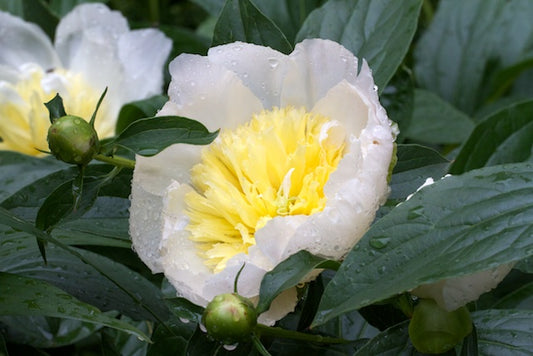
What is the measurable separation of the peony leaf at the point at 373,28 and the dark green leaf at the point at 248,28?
0.09 metres

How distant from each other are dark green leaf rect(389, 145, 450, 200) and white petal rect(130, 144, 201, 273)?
6.5 inches

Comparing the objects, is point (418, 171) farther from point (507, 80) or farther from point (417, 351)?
point (507, 80)

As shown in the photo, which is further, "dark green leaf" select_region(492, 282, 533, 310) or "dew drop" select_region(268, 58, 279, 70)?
"dark green leaf" select_region(492, 282, 533, 310)

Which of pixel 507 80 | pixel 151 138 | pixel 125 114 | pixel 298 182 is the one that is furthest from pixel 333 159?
pixel 507 80

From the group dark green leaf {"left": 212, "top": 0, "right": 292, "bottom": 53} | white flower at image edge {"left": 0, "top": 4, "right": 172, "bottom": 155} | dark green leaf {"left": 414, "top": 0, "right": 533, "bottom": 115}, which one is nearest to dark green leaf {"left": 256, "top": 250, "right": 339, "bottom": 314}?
dark green leaf {"left": 212, "top": 0, "right": 292, "bottom": 53}

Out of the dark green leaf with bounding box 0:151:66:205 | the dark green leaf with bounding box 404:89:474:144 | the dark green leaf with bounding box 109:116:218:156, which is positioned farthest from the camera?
the dark green leaf with bounding box 404:89:474:144

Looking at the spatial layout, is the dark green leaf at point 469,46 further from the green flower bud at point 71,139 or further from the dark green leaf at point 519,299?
the green flower bud at point 71,139

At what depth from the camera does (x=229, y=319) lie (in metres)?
0.49

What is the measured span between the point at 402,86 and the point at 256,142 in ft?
1.35

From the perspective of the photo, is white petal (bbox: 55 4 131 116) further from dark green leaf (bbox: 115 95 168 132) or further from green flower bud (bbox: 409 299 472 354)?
green flower bud (bbox: 409 299 472 354)

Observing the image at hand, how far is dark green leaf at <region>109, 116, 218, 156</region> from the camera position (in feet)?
1.91

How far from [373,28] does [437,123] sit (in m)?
0.48

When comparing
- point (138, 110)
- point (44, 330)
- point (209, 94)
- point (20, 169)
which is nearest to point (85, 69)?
point (138, 110)

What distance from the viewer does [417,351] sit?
58cm
